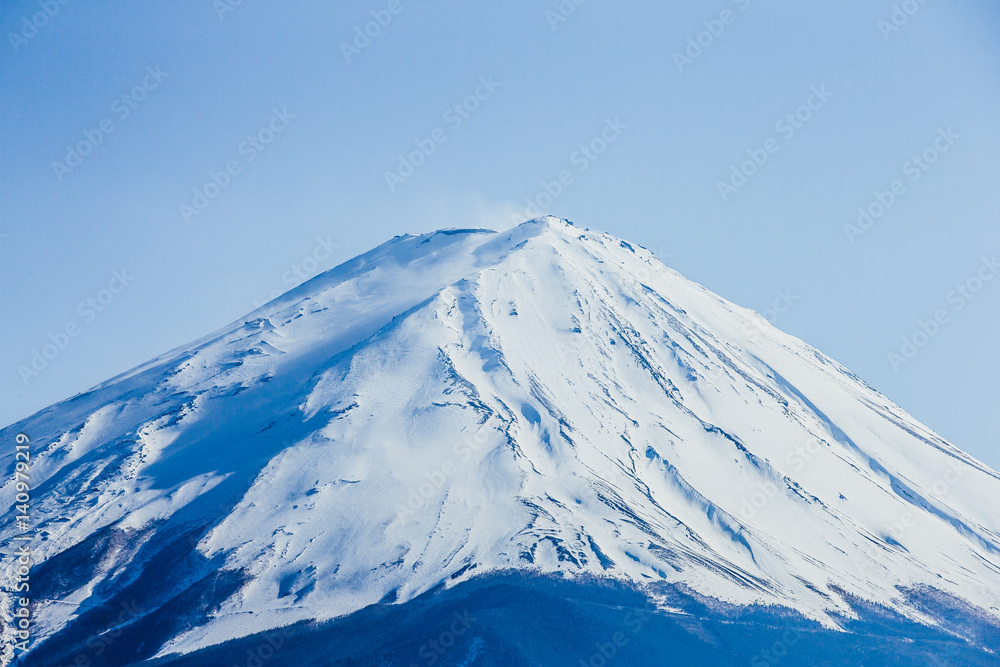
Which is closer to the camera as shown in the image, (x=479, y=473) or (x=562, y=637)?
(x=562, y=637)

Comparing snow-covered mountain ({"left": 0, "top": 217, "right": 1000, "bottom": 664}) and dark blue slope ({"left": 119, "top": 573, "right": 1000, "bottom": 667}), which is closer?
dark blue slope ({"left": 119, "top": 573, "right": 1000, "bottom": 667})

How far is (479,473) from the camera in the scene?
281ft

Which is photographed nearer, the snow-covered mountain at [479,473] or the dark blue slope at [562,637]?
the dark blue slope at [562,637]

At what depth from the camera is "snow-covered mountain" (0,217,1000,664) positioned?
7425 centimetres

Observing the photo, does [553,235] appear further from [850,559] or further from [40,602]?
[40,602]

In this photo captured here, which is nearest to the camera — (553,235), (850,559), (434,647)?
(434,647)

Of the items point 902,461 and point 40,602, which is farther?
point 902,461

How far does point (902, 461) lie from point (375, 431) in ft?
197

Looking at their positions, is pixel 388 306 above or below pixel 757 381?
above

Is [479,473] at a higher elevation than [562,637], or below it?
higher

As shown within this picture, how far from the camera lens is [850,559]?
286ft

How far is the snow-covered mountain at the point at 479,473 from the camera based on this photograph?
244 feet

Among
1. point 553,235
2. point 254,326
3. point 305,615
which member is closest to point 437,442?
point 305,615

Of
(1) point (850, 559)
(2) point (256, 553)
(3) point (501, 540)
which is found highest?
(2) point (256, 553)
